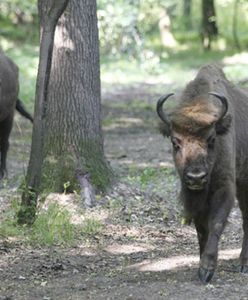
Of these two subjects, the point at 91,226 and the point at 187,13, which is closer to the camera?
the point at 91,226

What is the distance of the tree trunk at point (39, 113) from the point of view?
27.7ft

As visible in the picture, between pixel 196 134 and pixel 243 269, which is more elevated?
pixel 196 134

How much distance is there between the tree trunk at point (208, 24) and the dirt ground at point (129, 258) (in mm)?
25985

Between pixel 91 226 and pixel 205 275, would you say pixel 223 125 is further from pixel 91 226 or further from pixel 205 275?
pixel 91 226

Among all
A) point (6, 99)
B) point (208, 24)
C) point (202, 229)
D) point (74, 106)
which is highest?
point (74, 106)

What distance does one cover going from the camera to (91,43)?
33.8 feet

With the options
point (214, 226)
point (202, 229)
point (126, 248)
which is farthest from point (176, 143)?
point (126, 248)

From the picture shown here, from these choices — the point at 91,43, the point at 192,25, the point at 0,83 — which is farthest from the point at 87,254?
the point at 192,25

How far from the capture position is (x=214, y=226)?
7.14m

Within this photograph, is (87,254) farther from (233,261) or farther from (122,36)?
(122,36)

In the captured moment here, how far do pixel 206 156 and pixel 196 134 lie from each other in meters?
0.21

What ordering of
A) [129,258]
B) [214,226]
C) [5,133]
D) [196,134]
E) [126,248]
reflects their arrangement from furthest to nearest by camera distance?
[5,133] < [126,248] < [129,258] < [214,226] < [196,134]

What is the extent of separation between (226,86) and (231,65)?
22.2 metres

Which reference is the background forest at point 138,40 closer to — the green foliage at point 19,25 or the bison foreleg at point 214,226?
the green foliage at point 19,25
